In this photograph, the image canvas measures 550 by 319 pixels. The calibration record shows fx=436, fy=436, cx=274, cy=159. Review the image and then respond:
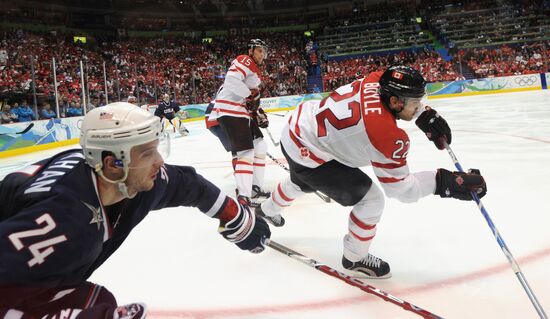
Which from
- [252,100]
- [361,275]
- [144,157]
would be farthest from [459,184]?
[252,100]

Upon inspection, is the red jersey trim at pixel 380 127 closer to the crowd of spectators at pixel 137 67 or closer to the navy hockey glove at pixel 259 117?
the navy hockey glove at pixel 259 117

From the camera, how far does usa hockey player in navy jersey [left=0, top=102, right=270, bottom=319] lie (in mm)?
1003

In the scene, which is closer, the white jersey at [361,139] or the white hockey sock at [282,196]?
the white jersey at [361,139]

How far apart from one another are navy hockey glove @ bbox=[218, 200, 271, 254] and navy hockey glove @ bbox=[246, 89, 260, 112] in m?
2.26

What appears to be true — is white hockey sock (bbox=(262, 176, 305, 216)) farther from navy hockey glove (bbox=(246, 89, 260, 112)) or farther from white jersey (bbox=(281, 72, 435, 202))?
navy hockey glove (bbox=(246, 89, 260, 112))

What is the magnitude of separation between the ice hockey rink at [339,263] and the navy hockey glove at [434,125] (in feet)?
2.05

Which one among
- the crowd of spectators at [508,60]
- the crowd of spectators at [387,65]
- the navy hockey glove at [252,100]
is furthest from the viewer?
the crowd of spectators at [387,65]

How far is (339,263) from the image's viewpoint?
7.85 ft

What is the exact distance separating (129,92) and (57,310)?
1181 centimetres

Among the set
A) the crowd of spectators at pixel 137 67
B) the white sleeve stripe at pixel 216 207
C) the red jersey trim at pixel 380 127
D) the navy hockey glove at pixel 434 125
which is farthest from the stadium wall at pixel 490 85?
the white sleeve stripe at pixel 216 207

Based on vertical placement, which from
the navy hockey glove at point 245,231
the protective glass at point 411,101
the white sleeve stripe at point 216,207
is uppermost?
the protective glass at point 411,101

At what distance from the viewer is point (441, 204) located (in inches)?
130

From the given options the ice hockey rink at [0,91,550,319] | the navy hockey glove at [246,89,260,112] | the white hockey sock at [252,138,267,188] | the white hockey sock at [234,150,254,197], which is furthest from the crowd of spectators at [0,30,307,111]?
the ice hockey rink at [0,91,550,319]

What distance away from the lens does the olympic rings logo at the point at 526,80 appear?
1574 cm
